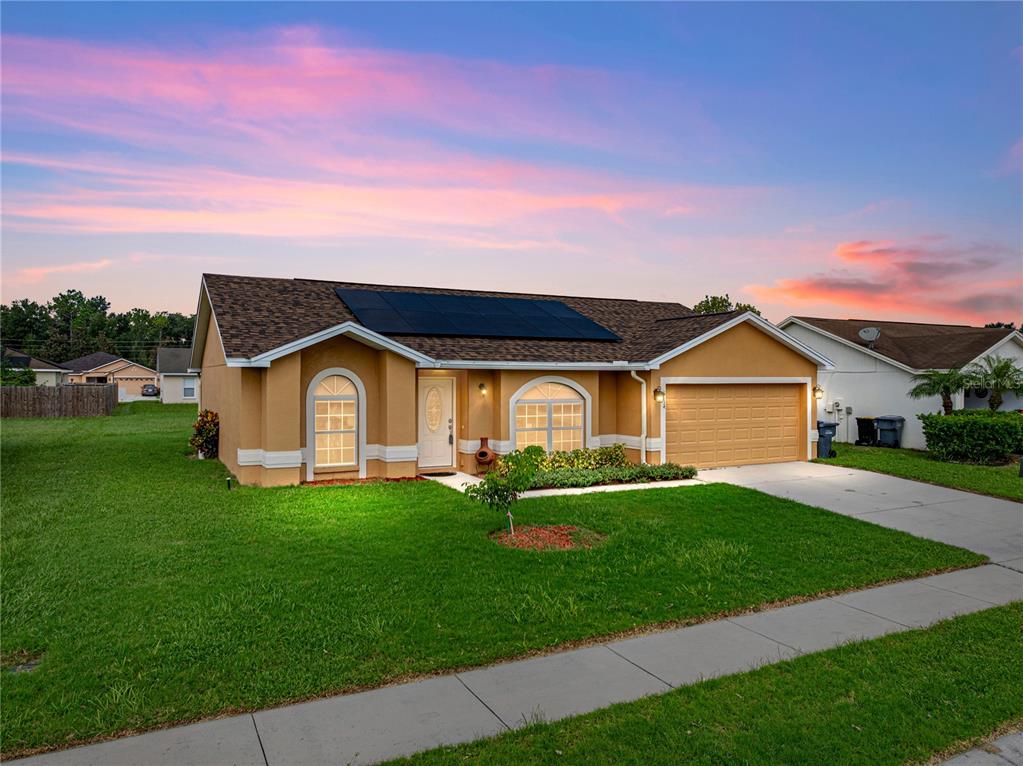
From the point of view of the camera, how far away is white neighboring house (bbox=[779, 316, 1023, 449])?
1988cm

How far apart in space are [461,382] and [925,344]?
17450 millimetres

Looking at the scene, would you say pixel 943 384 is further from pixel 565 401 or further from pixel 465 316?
pixel 465 316

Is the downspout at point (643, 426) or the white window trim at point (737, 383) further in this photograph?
the white window trim at point (737, 383)

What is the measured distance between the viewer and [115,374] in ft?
169

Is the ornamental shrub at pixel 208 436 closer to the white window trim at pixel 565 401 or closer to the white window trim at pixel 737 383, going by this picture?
the white window trim at pixel 565 401

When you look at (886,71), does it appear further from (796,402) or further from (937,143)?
(796,402)

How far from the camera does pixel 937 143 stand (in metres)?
16.0

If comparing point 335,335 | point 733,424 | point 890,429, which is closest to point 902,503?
point 733,424

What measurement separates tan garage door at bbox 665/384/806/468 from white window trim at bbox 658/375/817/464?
14 centimetres

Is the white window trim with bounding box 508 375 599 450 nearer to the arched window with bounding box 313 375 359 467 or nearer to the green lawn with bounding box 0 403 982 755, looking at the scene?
the green lawn with bounding box 0 403 982 755

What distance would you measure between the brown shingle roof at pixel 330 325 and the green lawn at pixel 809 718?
1049cm

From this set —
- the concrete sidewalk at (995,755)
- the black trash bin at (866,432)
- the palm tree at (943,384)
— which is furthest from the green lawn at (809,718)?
the black trash bin at (866,432)

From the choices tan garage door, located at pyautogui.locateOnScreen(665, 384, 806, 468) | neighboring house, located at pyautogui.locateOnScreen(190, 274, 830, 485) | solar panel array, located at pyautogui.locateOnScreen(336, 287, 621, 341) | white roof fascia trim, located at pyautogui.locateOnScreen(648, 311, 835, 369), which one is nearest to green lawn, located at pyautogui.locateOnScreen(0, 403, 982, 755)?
neighboring house, located at pyautogui.locateOnScreen(190, 274, 830, 485)

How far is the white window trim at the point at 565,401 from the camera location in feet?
49.4
